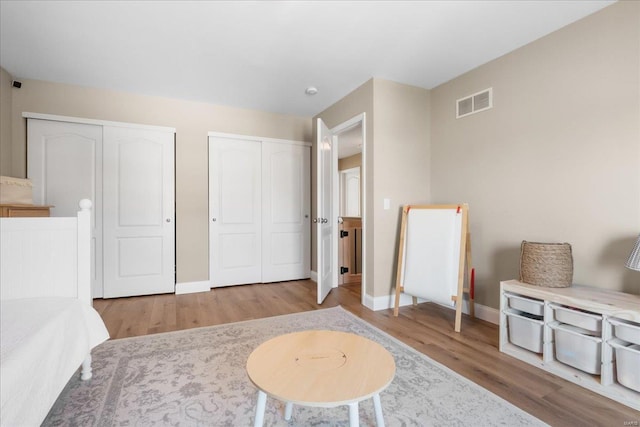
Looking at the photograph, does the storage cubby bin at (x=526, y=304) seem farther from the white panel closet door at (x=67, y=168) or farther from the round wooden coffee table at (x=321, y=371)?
the white panel closet door at (x=67, y=168)

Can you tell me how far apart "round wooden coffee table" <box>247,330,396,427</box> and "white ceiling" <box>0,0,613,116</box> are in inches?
83.0

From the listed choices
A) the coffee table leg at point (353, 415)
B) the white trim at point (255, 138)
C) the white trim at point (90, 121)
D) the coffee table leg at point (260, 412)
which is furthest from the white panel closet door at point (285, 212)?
the coffee table leg at point (353, 415)

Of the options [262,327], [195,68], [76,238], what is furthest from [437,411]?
[195,68]

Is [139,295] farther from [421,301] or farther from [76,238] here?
[421,301]

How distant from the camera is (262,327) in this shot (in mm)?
2559

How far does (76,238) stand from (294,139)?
10.2ft

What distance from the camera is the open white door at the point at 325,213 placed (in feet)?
10.7

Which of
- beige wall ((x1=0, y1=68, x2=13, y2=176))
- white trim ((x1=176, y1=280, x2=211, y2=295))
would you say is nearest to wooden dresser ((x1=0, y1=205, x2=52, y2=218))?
beige wall ((x1=0, y1=68, x2=13, y2=176))

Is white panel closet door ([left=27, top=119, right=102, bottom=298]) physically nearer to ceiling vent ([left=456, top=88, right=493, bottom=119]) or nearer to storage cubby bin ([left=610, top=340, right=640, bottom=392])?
ceiling vent ([left=456, top=88, right=493, bottom=119])

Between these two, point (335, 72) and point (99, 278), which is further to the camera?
point (99, 278)

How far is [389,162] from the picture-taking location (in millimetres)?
3125

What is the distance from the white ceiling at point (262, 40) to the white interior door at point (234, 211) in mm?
901

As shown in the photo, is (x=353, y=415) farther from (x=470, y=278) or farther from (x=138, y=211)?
(x=138, y=211)

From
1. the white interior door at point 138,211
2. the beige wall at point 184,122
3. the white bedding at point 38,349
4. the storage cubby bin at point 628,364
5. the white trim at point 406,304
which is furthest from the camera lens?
the white interior door at point 138,211
